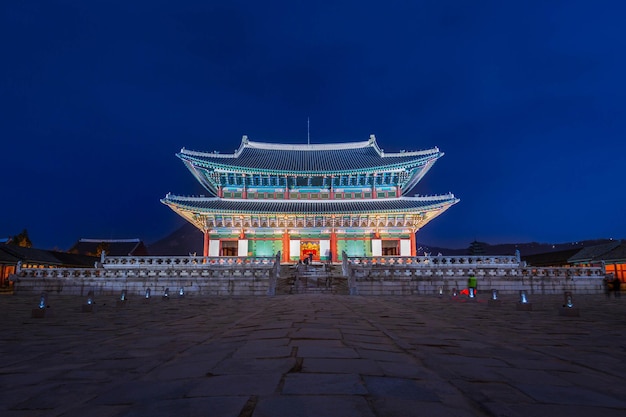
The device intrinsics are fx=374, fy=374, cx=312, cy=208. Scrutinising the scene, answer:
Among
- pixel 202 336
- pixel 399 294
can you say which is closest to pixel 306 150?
pixel 399 294

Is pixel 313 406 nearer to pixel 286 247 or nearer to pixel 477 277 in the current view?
pixel 477 277

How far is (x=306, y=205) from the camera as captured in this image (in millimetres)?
33875

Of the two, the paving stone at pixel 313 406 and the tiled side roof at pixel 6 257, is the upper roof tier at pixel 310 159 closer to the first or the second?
the tiled side roof at pixel 6 257

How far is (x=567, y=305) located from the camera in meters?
9.53

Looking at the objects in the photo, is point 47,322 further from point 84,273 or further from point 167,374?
point 84,273

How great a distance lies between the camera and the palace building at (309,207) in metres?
32.3

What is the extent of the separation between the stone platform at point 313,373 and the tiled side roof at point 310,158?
29.3 meters

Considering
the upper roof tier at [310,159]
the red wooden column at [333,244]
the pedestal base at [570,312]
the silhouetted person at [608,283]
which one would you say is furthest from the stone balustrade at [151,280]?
the silhouetted person at [608,283]

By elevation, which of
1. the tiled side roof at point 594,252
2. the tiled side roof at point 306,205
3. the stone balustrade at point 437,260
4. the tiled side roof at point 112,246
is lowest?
the stone balustrade at point 437,260

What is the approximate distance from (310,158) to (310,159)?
437 mm

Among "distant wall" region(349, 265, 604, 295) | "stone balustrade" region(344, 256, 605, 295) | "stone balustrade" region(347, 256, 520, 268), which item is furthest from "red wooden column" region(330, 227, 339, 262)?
"distant wall" region(349, 265, 604, 295)

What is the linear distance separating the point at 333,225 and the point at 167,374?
30521 millimetres

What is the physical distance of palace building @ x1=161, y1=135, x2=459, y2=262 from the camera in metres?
32.3

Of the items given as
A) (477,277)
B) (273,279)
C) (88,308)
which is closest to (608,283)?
(477,277)
